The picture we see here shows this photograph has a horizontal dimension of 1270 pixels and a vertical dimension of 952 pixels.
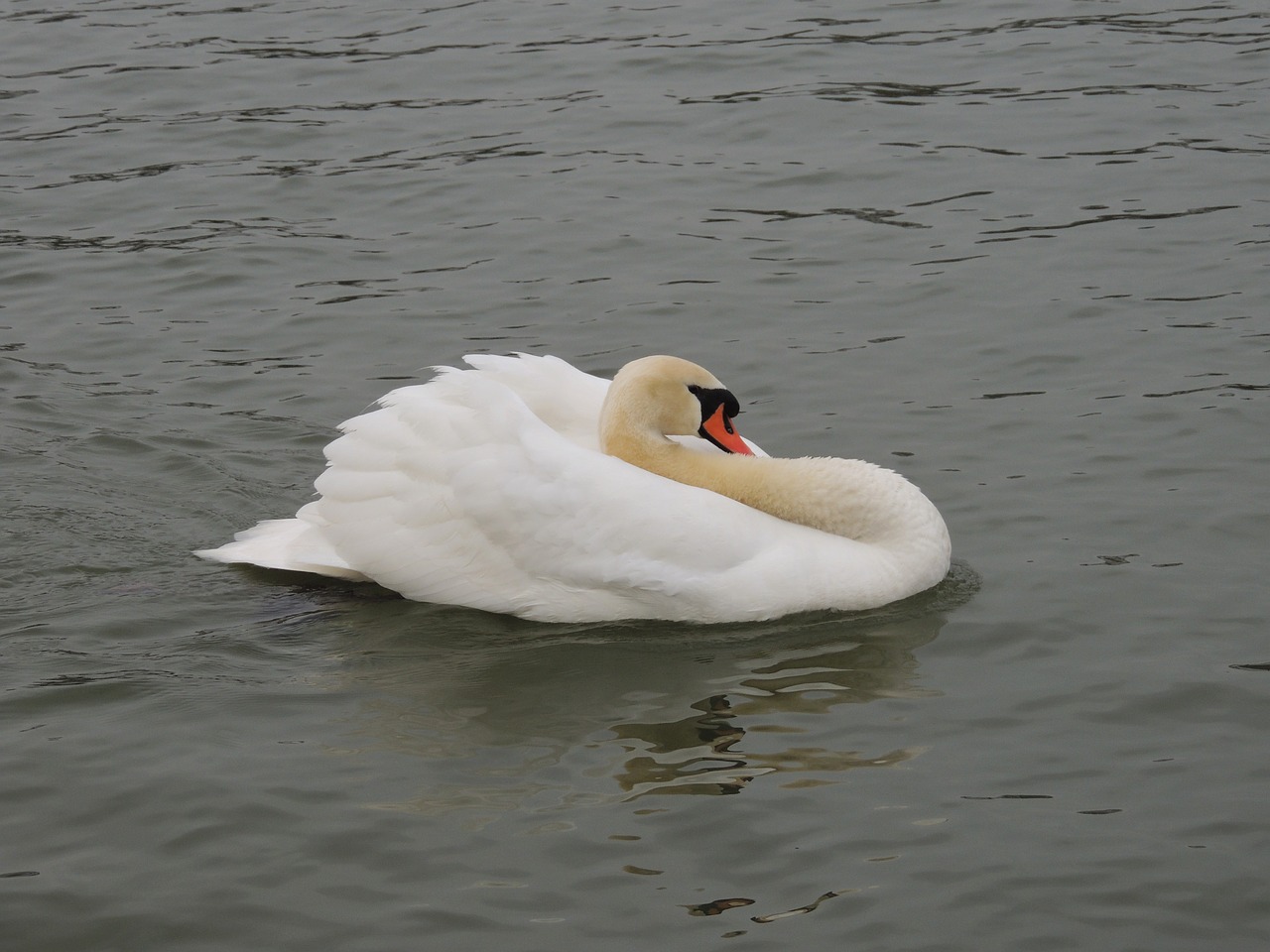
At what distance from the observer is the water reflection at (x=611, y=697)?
6004 millimetres

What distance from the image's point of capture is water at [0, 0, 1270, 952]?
5.47m

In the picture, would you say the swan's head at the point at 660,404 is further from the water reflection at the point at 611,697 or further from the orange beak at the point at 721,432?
the water reflection at the point at 611,697

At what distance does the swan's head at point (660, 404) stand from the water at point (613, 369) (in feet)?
3.00

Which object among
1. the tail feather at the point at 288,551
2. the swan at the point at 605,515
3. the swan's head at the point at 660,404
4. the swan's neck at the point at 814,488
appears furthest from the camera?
the tail feather at the point at 288,551

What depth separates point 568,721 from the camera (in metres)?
6.42

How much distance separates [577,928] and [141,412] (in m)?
5.20

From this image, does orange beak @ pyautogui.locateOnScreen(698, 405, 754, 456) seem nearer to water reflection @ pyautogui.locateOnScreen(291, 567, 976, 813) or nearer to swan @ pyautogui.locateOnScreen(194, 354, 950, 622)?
swan @ pyautogui.locateOnScreen(194, 354, 950, 622)

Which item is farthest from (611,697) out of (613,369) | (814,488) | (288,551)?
(613,369)

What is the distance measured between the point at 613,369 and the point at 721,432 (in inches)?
86.1

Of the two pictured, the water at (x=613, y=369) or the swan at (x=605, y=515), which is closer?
the water at (x=613, y=369)

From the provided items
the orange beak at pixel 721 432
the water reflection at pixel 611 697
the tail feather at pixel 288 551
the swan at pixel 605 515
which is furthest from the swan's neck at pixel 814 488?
the tail feather at pixel 288 551

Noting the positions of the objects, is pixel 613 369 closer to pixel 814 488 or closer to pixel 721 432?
pixel 721 432

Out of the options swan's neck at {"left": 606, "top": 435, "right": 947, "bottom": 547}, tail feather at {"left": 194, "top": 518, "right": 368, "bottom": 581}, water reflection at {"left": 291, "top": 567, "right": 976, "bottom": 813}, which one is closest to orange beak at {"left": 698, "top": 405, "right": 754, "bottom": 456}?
swan's neck at {"left": 606, "top": 435, "right": 947, "bottom": 547}

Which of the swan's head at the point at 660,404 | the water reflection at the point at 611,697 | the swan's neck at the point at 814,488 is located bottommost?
the water reflection at the point at 611,697
